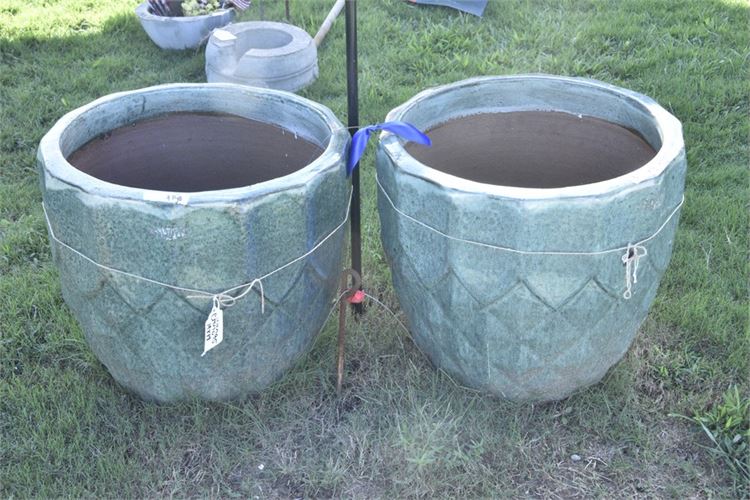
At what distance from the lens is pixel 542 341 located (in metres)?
1.88

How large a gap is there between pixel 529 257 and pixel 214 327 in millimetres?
730

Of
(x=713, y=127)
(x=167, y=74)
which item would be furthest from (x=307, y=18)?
(x=713, y=127)

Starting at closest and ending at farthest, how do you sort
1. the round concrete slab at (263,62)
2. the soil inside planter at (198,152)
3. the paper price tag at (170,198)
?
the paper price tag at (170,198), the soil inside planter at (198,152), the round concrete slab at (263,62)

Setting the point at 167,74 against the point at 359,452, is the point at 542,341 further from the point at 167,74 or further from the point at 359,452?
the point at 167,74

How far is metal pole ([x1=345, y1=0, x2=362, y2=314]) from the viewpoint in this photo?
1.97 meters

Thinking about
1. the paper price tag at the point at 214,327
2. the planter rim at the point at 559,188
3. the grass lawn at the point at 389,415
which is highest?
the planter rim at the point at 559,188

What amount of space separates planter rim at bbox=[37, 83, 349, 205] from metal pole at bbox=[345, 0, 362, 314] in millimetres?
77

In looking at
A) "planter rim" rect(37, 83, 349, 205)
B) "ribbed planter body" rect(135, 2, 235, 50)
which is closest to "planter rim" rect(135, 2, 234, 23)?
"ribbed planter body" rect(135, 2, 235, 50)

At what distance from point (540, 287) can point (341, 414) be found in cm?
69

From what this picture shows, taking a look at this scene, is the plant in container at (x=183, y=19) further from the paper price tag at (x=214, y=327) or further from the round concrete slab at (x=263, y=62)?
the paper price tag at (x=214, y=327)

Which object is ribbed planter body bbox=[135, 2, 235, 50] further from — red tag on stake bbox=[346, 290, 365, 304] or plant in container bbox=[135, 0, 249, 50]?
red tag on stake bbox=[346, 290, 365, 304]

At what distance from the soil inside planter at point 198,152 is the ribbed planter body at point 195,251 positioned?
0.11 ft

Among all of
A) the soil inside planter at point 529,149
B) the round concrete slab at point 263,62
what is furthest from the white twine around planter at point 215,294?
the round concrete slab at point 263,62

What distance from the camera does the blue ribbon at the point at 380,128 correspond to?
1897 mm
